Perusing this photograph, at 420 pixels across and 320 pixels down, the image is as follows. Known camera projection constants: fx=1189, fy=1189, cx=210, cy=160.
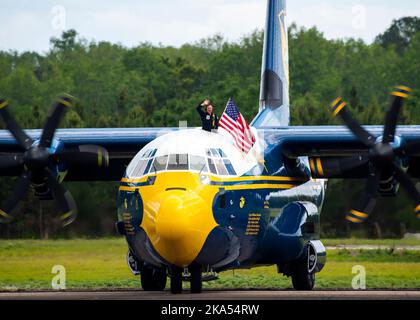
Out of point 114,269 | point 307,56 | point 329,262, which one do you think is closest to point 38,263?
point 114,269

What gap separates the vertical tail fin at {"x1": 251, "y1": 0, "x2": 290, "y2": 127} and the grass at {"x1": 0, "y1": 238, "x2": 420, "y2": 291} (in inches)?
176

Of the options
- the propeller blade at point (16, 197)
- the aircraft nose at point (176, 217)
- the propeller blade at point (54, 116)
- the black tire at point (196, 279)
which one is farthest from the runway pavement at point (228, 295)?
the propeller blade at point (54, 116)

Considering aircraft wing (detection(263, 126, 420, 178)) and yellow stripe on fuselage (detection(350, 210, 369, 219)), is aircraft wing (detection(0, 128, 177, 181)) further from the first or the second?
yellow stripe on fuselage (detection(350, 210, 369, 219))

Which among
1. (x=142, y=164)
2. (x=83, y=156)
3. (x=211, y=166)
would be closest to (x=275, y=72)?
(x=83, y=156)

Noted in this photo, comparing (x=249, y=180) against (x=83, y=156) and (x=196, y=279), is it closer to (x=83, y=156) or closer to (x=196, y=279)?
(x=196, y=279)

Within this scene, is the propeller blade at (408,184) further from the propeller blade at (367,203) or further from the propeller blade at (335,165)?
the propeller blade at (335,165)

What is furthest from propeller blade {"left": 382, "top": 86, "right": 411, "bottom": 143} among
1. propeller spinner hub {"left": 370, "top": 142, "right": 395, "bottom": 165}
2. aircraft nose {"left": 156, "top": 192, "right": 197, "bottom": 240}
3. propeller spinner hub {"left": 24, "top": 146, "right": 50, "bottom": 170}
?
propeller spinner hub {"left": 24, "top": 146, "right": 50, "bottom": 170}

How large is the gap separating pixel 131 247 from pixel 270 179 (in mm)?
3580

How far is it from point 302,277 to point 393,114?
16.4 ft

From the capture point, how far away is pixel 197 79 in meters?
81.4

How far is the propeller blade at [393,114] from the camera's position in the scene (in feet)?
82.5

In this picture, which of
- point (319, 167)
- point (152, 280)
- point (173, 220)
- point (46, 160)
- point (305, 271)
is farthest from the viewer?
point (152, 280)
